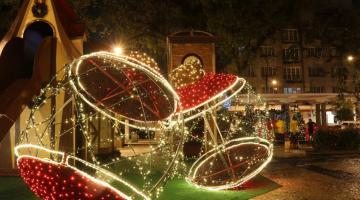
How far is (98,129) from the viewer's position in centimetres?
2219

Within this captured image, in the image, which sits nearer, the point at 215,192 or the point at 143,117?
the point at 215,192

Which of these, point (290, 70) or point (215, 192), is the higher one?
point (290, 70)

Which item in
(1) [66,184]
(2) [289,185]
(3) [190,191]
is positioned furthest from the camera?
(2) [289,185]

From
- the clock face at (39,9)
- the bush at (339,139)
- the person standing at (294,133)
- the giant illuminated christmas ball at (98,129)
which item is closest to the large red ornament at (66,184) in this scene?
the giant illuminated christmas ball at (98,129)

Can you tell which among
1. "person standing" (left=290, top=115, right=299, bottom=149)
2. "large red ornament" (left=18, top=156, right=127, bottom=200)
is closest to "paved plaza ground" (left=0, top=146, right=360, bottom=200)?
"large red ornament" (left=18, top=156, right=127, bottom=200)

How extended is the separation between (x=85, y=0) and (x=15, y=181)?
13876 millimetres

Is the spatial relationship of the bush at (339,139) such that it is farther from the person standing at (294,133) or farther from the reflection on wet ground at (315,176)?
the person standing at (294,133)

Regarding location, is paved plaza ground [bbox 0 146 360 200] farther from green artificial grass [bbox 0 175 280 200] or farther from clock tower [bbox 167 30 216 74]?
clock tower [bbox 167 30 216 74]

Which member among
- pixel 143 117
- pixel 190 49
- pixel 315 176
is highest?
pixel 190 49

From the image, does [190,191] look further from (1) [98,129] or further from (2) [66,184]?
(1) [98,129]

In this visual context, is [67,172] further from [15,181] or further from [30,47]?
[30,47]

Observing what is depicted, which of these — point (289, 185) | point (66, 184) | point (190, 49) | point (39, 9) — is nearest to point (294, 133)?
point (190, 49)

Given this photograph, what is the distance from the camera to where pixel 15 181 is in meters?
14.6

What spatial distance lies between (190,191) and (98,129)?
1090 cm
